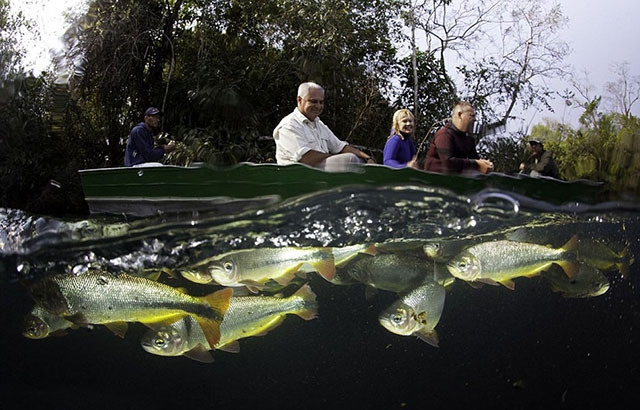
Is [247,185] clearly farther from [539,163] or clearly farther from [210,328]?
[539,163]

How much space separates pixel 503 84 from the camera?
4.91 meters

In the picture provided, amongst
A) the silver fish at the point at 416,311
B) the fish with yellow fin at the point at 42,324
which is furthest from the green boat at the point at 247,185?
the fish with yellow fin at the point at 42,324

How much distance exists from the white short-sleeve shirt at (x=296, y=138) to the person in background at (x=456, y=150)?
0.61 m

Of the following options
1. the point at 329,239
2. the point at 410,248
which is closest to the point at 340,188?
the point at 329,239

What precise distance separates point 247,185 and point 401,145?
2.55ft

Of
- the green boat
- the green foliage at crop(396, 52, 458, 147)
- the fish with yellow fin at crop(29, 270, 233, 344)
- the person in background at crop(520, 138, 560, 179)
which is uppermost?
the green foliage at crop(396, 52, 458, 147)

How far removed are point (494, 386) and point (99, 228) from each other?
1659mm

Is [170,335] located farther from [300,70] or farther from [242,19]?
[242,19]

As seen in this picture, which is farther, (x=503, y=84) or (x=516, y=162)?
(x=503, y=84)

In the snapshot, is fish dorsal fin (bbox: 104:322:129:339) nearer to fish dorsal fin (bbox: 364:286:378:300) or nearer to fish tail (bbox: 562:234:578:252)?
fish dorsal fin (bbox: 364:286:378:300)

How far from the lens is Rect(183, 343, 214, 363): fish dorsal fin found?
211cm

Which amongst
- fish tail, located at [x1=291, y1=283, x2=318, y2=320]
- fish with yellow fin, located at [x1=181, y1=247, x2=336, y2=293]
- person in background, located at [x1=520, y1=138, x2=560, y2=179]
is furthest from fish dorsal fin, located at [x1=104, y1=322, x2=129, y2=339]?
person in background, located at [x1=520, y1=138, x2=560, y2=179]

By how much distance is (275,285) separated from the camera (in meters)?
2.08

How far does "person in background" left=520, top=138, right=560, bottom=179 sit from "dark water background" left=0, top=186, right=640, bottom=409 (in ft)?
1.23
